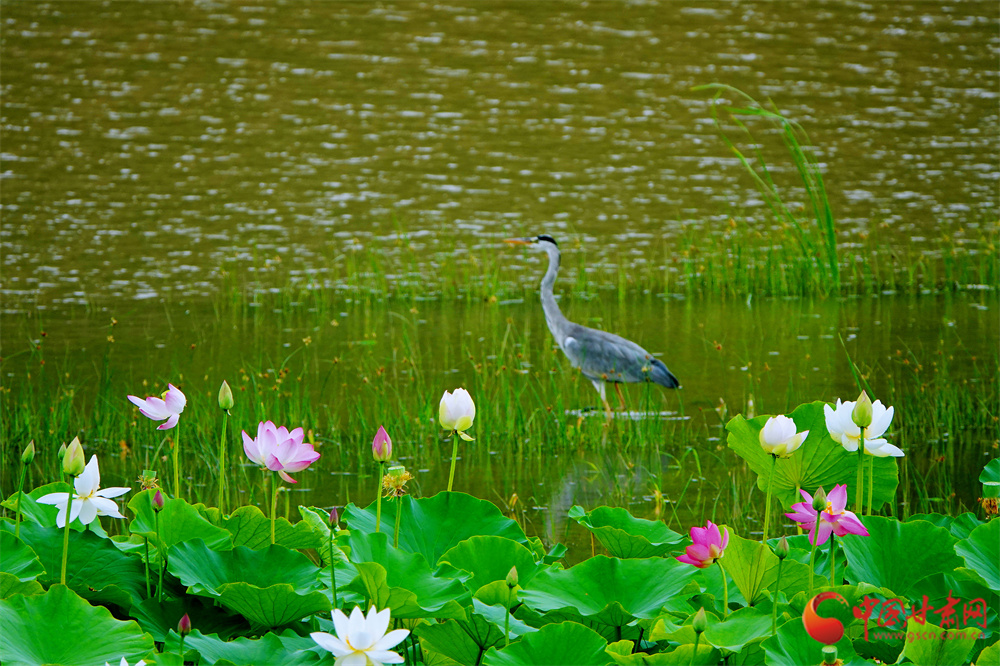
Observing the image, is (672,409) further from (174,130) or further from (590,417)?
(174,130)

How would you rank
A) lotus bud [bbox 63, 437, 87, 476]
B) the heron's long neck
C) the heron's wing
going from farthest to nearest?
the heron's long neck < the heron's wing < lotus bud [bbox 63, 437, 87, 476]

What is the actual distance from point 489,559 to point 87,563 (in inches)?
27.6

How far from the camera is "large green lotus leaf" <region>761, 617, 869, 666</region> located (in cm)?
147

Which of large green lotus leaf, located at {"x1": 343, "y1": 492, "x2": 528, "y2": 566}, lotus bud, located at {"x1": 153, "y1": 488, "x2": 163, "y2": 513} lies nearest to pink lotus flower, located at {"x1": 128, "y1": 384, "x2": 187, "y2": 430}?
lotus bud, located at {"x1": 153, "y1": 488, "x2": 163, "y2": 513}

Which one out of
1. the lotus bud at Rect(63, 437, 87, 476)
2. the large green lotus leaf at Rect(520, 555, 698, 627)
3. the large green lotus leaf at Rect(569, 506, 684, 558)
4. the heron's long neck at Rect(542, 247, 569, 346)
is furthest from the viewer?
Answer: the heron's long neck at Rect(542, 247, 569, 346)

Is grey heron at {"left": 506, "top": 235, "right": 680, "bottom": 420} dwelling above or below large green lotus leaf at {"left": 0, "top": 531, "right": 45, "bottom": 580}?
below

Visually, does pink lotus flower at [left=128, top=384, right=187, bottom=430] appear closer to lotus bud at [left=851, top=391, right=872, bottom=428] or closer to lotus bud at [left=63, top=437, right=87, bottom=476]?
lotus bud at [left=63, top=437, right=87, bottom=476]

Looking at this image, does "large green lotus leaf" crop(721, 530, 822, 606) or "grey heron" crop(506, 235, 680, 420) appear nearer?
→ "large green lotus leaf" crop(721, 530, 822, 606)

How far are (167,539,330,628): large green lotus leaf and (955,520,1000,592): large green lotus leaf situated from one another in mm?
1044

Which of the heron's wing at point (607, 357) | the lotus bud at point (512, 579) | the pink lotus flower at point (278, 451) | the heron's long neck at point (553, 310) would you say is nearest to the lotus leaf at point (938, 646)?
the lotus bud at point (512, 579)

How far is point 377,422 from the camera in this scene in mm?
4910

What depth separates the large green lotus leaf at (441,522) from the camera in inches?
75.5

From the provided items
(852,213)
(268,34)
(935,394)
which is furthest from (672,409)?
(268,34)

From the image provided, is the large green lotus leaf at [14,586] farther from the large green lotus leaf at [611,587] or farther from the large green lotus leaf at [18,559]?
the large green lotus leaf at [611,587]
